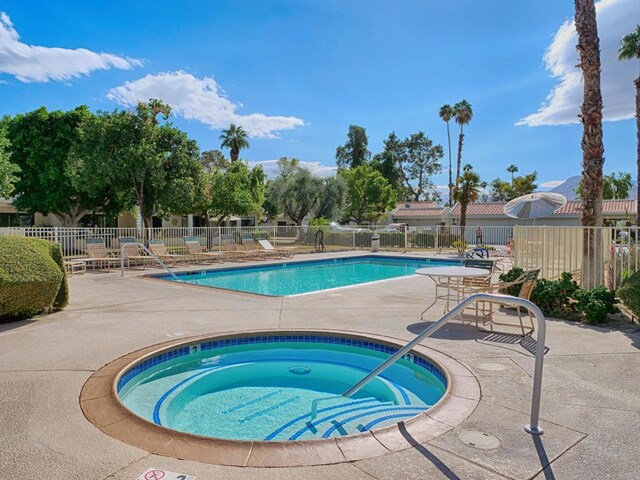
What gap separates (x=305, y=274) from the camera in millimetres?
15719

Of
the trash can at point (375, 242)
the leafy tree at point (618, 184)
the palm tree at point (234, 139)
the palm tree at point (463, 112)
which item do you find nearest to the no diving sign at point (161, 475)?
the trash can at point (375, 242)

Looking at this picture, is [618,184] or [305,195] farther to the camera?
[618,184]

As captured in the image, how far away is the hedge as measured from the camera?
20.1 ft

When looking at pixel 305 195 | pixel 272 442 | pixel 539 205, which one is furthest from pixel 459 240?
pixel 272 442

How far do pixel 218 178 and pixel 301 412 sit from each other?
71.2 feet

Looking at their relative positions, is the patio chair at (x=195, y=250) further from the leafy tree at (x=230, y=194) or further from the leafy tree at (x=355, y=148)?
the leafy tree at (x=355, y=148)

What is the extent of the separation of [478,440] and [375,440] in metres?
0.71

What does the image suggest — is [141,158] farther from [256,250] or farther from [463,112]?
[463,112]

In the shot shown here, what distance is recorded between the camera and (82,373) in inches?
168

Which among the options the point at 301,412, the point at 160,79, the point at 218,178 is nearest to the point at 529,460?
the point at 301,412

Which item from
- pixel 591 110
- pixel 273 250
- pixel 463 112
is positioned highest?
pixel 463 112

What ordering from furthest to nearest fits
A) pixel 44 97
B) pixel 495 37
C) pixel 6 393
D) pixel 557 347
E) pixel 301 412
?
pixel 44 97 → pixel 495 37 → pixel 557 347 → pixel 301 412 → pixel 6 393

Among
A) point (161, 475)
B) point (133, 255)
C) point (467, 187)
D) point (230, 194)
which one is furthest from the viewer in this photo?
point (467, 187)

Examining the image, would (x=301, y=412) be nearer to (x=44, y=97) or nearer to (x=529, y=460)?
(x=529, y=460)
